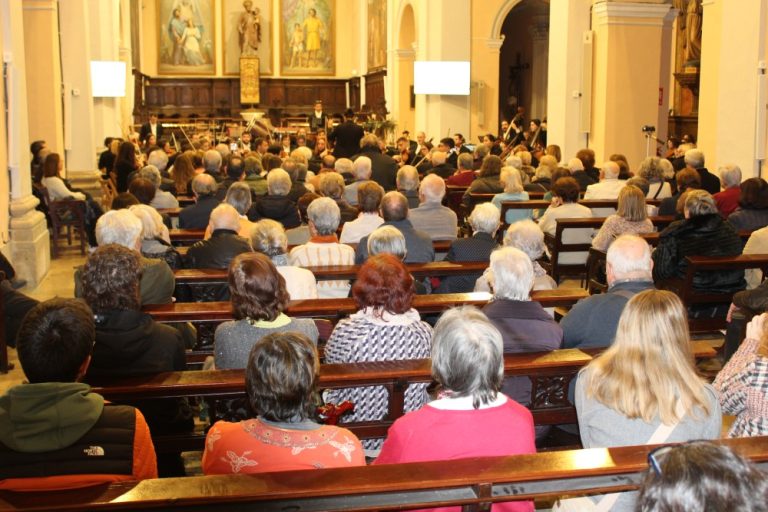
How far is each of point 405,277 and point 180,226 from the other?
4841 millimetres

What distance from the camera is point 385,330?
4.07m

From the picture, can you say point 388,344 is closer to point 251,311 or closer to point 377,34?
point 251,311

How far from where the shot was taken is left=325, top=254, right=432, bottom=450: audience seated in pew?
4.06 meters

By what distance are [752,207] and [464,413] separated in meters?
5.53

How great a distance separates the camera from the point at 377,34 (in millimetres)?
24938

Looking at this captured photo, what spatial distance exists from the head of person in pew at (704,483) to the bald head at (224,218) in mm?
4974

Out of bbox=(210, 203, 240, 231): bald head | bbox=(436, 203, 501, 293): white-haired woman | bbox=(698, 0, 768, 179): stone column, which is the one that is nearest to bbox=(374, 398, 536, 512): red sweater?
bbox=(436, 203, 501, 293): white-haired woman

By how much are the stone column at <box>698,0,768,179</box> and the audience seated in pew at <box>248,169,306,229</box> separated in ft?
14.9

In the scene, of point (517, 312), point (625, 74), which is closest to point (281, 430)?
point (517, 312)

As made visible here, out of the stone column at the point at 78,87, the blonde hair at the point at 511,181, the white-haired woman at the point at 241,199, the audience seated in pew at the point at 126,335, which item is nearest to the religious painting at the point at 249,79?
the stone column at the point at 78,87

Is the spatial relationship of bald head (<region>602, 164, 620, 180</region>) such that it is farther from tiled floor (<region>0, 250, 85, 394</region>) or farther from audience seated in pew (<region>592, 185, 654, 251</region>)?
tiled floor (<region>0, 250, 85, 394</region>)

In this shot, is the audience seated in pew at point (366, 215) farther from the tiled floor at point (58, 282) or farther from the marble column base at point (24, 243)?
the marble column base at point (24, 243)

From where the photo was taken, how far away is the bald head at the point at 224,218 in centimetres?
621

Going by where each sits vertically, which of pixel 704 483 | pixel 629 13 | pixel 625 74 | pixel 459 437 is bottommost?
pixel 459 437
